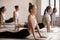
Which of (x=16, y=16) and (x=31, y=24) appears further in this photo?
(x=16, y=16)

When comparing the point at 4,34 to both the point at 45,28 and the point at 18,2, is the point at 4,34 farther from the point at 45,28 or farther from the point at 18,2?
the point at 18,2

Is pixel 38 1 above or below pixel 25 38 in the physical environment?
above

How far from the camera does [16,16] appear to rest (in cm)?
492

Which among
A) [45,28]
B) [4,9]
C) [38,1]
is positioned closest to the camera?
[45,28]

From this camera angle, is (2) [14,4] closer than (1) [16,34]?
No

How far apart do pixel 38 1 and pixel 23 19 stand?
1.32 meters

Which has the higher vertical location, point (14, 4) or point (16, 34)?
point (14, 4)

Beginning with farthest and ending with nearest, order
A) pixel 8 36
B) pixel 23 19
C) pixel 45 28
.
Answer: pixel 23 19, pixel 45 28, pixel 8 36

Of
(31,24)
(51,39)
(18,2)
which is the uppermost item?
(18,2)

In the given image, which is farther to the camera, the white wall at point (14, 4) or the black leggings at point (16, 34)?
the white wall at point (14, 4)

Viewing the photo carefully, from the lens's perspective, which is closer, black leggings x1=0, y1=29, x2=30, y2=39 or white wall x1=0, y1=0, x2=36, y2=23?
black leggings x1=0, y1=29, x2=30, y2=39

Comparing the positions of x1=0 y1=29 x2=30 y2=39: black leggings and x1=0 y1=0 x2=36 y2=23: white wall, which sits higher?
x1=0 y1=0 x2=36 y2=23: white wall

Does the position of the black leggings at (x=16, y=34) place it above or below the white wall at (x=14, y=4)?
below

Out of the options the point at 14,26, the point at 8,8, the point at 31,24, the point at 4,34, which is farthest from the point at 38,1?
the point at 31,24
